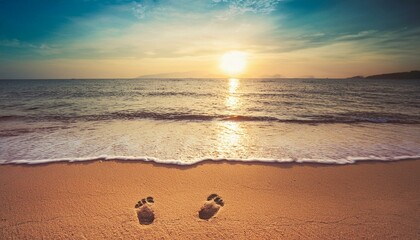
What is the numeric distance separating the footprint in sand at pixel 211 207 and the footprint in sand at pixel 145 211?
0.74m

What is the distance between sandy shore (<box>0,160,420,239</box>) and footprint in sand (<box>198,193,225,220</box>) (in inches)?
3.0

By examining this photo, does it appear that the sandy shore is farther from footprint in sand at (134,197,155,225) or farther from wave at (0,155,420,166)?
wave at (0,155,420,166)

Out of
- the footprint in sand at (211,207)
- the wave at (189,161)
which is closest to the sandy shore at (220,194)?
the footprint in sand at (211,207)

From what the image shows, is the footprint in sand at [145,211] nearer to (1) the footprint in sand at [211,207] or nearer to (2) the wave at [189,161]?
(1) the footprint in sand at [211,207]

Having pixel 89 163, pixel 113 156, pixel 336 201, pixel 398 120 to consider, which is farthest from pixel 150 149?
pixel 398 120

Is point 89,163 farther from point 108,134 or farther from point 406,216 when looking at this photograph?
point 406,216

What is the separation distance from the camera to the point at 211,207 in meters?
3.53

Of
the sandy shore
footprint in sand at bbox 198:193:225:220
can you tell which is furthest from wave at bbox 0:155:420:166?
footprint in sand at bbox 198:193:225:220

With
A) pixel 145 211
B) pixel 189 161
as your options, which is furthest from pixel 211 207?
pixel 189 161

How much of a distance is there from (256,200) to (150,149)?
3.77 meters

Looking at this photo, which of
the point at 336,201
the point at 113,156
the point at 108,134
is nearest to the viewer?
the point at 336,201

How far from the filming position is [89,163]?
17.6 ft

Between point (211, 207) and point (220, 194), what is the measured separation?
0.45 metres

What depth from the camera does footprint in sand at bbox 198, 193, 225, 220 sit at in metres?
3.32
